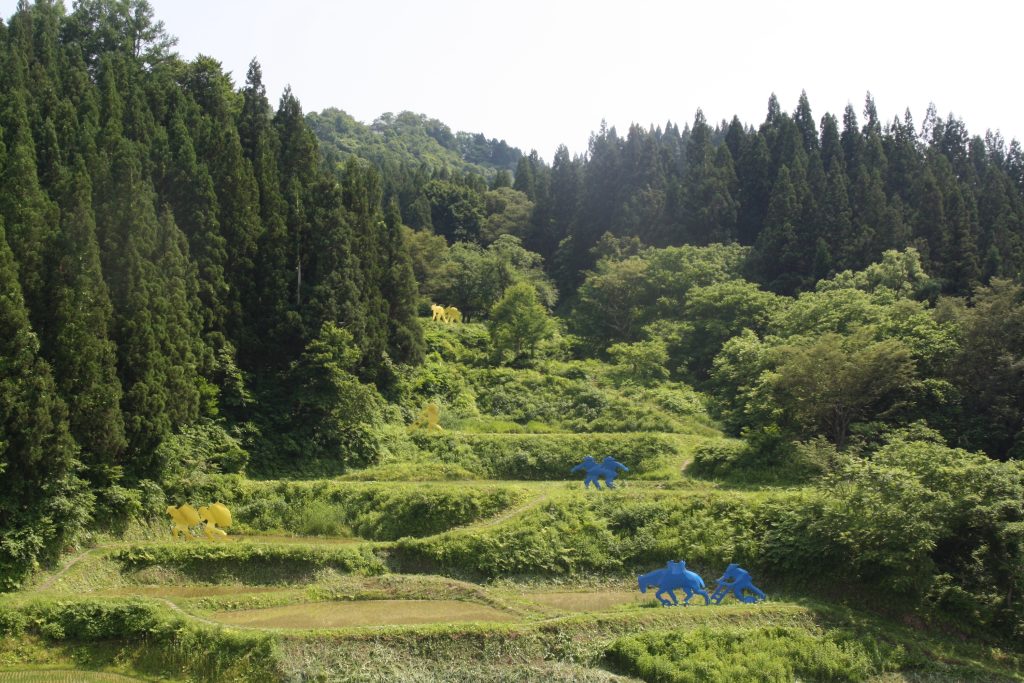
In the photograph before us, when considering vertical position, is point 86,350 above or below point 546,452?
above

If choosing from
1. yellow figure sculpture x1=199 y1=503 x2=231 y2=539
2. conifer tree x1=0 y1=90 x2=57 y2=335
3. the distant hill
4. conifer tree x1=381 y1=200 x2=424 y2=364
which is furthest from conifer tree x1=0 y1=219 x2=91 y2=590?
the distant hill

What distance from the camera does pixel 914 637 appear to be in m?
17.7

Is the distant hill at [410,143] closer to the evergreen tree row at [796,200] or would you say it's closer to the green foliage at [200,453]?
the evergreen tree row at [796,200]

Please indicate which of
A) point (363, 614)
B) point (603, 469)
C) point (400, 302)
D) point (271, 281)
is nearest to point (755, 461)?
point (603, 469)

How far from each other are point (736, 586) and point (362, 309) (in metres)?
18.8

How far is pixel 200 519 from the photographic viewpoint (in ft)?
70.7

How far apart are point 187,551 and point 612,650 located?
9750 millimetres

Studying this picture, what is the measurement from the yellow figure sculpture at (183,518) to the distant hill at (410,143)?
8844 centimetres

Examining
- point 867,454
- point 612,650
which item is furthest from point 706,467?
point 612,650

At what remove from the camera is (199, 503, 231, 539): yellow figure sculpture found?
21422mm

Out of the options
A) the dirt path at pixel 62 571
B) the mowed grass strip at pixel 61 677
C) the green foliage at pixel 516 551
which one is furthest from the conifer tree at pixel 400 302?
the mowed grass strip at pixel 61 677

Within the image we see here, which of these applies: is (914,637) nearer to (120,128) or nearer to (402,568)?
(402,568)

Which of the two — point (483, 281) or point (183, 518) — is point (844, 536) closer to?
point (183, 518)

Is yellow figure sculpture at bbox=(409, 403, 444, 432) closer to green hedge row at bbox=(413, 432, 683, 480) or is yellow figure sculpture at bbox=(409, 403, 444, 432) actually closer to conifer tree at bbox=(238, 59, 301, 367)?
green hedge row at bbox=(413, 432, 683, 480)
